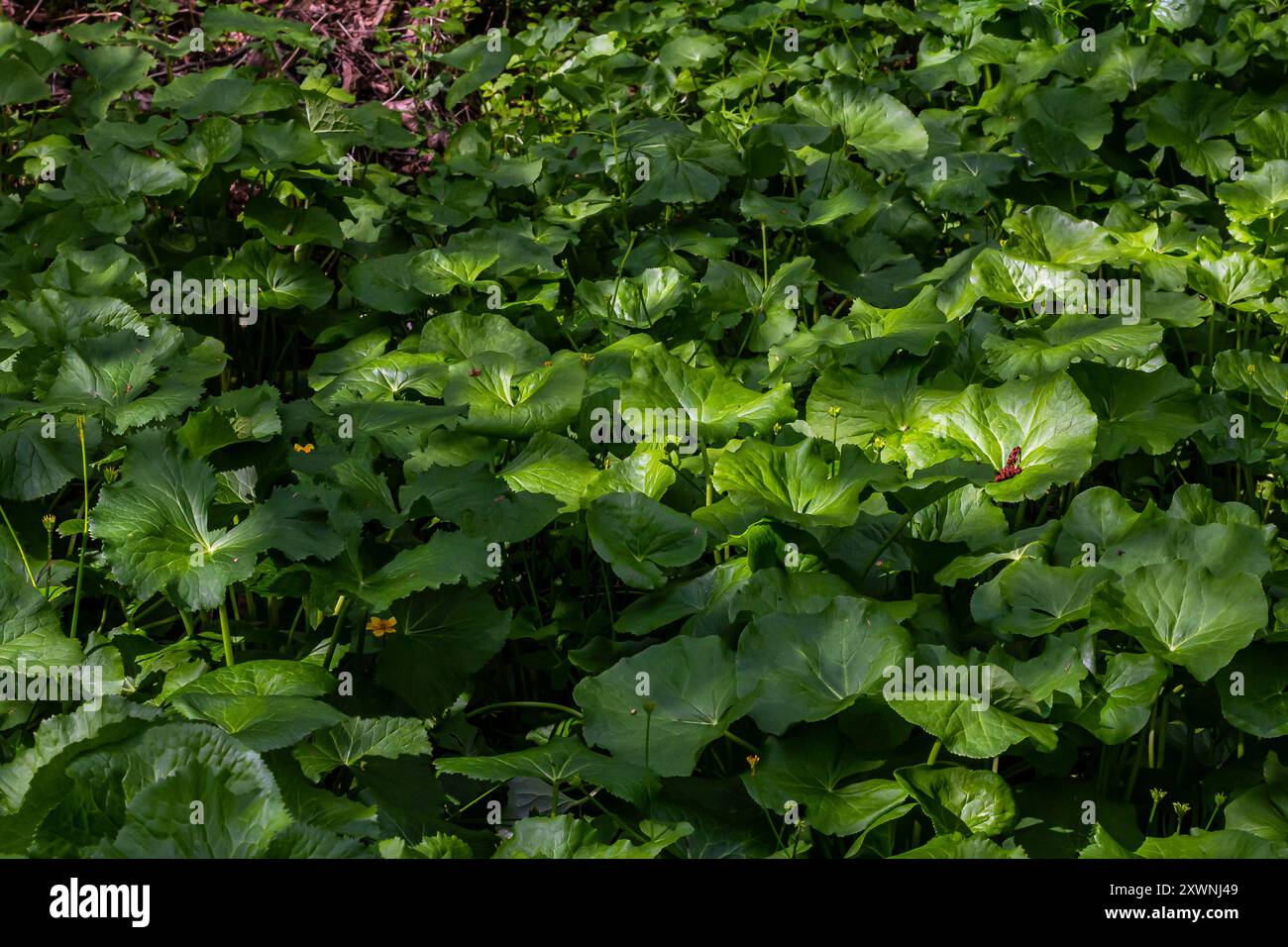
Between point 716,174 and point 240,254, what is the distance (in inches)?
49.5

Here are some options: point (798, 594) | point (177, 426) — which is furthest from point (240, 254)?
point (798, 594)

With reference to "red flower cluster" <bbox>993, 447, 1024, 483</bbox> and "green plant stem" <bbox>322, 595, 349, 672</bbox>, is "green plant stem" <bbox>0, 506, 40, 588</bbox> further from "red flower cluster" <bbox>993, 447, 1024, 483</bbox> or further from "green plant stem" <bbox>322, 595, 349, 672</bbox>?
"red flower cluster" <bbox>993, 447, 1024, 483</bbox>

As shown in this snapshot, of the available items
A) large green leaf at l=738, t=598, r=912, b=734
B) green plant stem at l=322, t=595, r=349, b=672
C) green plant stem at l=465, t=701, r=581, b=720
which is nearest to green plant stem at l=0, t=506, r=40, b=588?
green plant stem at l=322, t=595, r=349, b=672

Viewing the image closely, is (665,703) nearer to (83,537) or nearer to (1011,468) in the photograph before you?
(1011,468)

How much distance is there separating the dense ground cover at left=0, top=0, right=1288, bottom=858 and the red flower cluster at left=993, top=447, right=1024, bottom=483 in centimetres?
1

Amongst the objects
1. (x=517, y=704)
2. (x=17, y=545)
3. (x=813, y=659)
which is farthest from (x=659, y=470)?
(x=17, y=545)

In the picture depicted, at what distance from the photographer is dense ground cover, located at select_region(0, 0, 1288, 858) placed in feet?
5.51

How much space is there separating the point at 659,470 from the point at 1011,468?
0.61 meters

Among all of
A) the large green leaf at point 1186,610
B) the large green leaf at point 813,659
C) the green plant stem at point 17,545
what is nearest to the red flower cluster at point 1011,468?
the large green leaf at point 1186,610

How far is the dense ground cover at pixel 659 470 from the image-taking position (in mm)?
1680

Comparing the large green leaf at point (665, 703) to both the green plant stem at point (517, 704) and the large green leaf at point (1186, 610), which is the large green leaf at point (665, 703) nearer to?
the green plant stem at point (517, 704)

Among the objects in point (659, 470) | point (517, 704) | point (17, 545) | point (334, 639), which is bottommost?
point (517, 704)

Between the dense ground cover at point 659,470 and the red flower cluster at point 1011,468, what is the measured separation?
0.05 feet

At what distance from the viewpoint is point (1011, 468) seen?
2.17m
